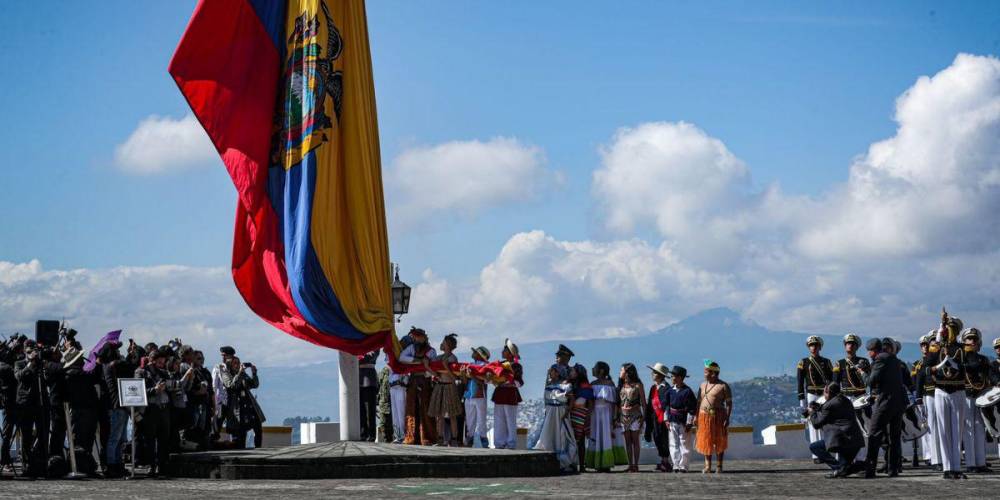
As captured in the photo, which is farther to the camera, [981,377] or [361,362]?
[361,362]

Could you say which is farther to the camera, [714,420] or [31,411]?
[714,420]

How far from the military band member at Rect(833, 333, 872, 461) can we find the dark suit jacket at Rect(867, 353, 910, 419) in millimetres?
1819

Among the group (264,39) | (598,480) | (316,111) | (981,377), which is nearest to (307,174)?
(316,111)

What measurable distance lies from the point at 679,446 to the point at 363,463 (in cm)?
563

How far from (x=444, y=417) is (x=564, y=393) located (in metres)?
2.09

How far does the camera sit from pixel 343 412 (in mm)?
20672

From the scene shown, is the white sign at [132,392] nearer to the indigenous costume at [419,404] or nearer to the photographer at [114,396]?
the photographer at [114,396]

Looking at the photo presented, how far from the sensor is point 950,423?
19047mm

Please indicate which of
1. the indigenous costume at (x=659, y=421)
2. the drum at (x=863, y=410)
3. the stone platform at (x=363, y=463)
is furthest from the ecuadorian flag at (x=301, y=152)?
the drum at (x=863, y=410)

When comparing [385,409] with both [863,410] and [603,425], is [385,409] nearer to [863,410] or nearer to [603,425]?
[603,425]

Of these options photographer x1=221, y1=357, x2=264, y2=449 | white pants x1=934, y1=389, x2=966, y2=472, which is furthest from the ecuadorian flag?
white pants x1=934, y1=389, x2=966, y2=472

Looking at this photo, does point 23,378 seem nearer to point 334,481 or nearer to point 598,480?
point 334,481

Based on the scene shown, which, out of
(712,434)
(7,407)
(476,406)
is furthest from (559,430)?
(7,407)

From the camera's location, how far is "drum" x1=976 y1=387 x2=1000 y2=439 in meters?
19.8
